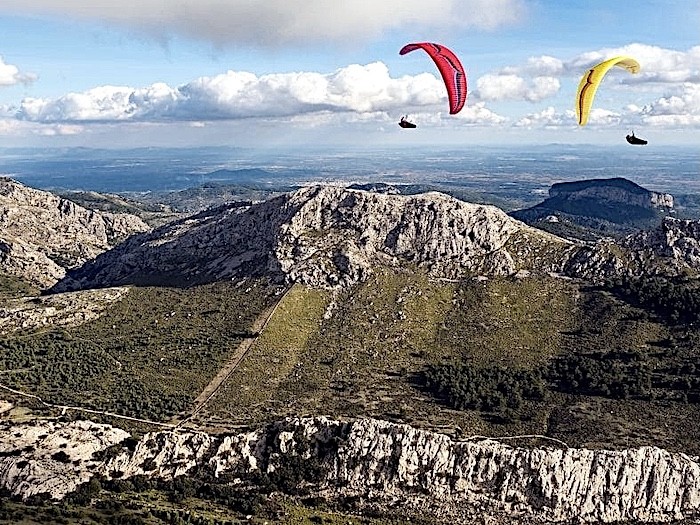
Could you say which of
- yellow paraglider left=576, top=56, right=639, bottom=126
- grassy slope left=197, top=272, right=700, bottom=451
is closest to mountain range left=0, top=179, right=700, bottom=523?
grassy slope left=197, top=272, right=700, bottom=451

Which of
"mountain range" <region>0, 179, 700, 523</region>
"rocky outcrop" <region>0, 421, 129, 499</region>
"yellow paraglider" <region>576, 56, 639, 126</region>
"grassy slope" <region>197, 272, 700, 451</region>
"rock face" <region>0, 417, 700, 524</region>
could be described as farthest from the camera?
"grassy slope" <region>197, 272, 700, 451</region>

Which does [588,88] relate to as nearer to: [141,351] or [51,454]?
[51,454]

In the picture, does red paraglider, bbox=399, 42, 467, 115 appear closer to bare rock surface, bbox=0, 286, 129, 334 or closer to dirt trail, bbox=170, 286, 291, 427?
dirt trail, bbox=170, 286, 291, 427

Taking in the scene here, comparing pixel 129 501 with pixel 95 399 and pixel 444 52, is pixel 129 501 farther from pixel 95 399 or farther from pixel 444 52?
pixel 444 52

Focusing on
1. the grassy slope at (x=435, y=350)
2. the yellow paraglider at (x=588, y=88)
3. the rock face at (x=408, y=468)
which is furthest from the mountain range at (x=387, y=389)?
the yellow paraglider at (x=588, y=88)

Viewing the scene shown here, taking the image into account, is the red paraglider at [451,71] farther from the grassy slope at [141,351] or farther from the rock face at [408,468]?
the grassy slope at [141,351]

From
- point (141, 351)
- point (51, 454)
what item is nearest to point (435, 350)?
point (141, 351)
